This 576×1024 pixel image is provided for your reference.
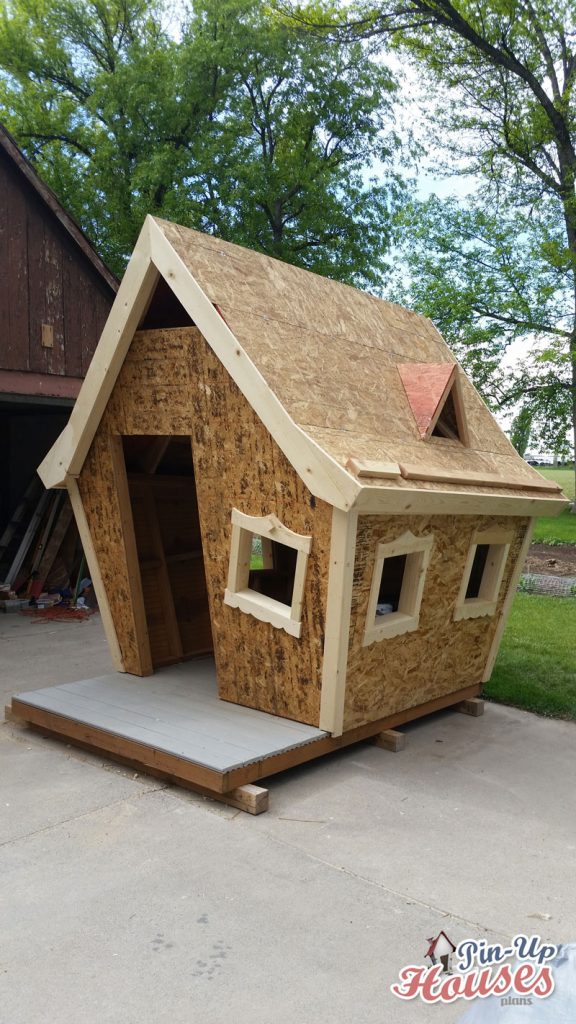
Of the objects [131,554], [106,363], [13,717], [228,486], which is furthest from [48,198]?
[13,717]

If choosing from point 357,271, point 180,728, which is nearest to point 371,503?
point 180,728

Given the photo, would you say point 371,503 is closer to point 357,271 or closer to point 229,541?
point 229,541

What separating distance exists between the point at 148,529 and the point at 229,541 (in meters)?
1.80

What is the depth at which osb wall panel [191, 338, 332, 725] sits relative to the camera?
5.07 m

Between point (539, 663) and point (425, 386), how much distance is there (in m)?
3.47

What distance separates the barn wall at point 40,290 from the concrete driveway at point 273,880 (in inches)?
211

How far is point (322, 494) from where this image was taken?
479 cm

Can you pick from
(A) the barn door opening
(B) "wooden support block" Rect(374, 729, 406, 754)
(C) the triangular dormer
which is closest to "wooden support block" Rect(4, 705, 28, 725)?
(A) the barn door opening

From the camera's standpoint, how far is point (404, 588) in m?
5.66

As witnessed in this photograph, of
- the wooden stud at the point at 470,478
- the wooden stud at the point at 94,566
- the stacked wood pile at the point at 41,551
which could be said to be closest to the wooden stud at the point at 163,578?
the wooden stud at the point at 94,566

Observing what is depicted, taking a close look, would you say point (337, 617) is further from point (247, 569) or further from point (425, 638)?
point (425, 638)

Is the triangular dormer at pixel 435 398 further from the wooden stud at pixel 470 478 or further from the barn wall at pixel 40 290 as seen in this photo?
the barn wall at pixel 40 290

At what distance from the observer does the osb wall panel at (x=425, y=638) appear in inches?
200

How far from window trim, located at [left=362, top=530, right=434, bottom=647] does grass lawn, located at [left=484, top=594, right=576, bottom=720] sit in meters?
2.06
